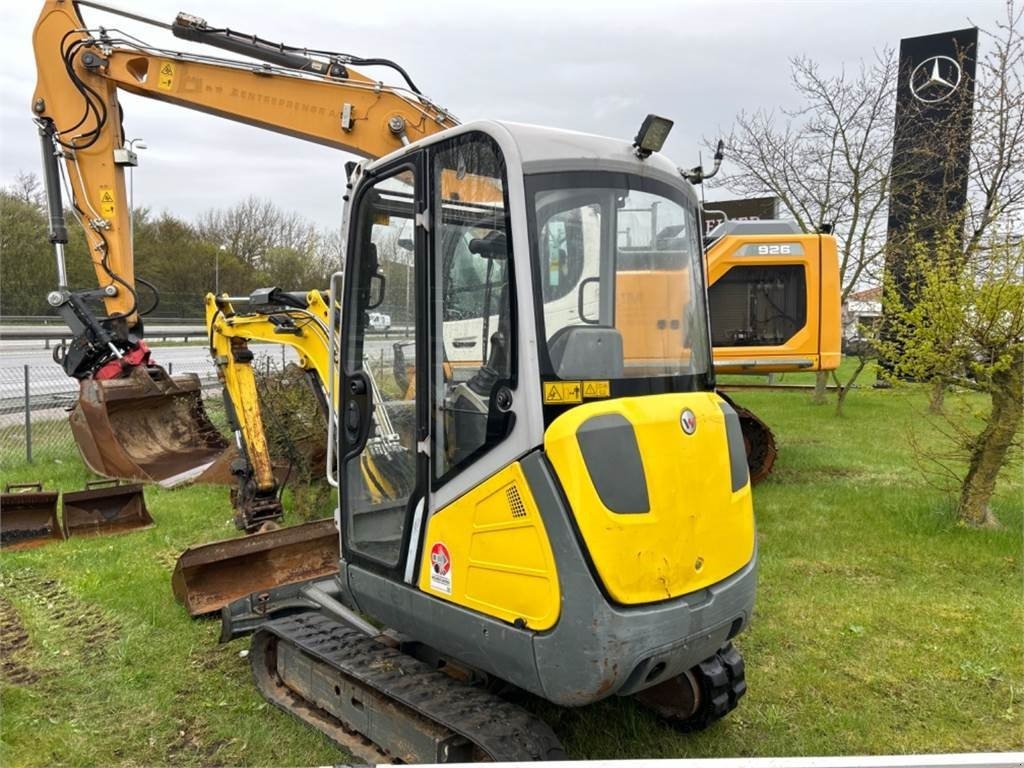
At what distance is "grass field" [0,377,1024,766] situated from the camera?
347 cm

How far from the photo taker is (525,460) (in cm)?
255

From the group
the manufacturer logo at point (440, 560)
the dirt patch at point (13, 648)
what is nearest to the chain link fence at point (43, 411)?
the dirt patch at point (13, 648)

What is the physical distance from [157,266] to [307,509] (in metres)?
27.5

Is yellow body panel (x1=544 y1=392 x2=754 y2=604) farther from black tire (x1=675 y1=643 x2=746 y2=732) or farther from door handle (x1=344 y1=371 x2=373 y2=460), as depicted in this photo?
door handle (x1=344 y1=371 x2=373 y2=460)

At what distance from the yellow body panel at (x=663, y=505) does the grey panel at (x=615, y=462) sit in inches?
0.8

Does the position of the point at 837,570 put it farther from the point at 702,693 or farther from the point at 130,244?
the point at 130,244

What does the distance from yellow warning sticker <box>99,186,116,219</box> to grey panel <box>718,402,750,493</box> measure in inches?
276

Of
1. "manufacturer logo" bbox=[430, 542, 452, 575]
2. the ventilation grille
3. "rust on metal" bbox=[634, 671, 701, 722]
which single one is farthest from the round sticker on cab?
"rust on metal" bbox=[634, 671, 701, 722]

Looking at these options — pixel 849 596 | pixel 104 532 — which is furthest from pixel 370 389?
pixel 104 532

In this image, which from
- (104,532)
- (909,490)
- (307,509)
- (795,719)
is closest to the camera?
(795,719)

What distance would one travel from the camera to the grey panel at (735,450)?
117 inches

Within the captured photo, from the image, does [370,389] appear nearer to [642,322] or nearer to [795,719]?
[642,322]

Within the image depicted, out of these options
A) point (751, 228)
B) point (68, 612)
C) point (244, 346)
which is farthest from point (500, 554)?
point (751, 228)

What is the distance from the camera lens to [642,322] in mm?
2838
